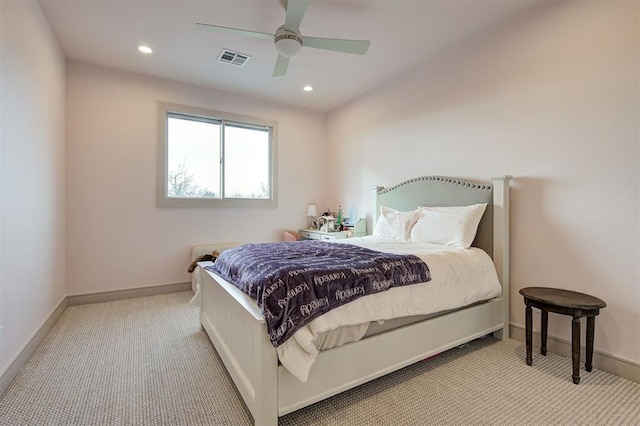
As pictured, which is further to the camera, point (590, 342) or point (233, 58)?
point (233, 58)

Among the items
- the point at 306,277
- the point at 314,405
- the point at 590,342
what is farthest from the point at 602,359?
the point at 306,277

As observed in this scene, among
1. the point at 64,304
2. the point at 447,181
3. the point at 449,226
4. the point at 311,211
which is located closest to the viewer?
the point at 449,226

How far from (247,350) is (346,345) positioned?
558mm

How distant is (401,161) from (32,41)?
11.9ft

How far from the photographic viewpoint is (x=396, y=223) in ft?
10.6

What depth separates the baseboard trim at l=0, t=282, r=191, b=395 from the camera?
1.88m

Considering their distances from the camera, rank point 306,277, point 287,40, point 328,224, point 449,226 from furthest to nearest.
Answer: point 328,224 → point 449,226 → point 287,40 → point 306,277

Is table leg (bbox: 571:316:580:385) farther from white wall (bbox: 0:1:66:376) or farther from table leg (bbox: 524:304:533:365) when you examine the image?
white wall (bbox: 0:1:66:376)

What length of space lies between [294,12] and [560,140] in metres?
2.26

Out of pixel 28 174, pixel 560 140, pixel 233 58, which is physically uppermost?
pixel 233 58

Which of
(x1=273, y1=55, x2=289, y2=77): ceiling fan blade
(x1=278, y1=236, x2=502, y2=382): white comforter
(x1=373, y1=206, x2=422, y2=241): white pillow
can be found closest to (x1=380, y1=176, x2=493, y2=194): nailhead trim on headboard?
(x1=373, y1=206, x2=422, y2=241): white pillow

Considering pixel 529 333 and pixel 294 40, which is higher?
pixel 294 40

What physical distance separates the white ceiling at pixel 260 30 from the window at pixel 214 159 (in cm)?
58

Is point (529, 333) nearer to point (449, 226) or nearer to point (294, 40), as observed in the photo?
Answer: point (449, 226)
